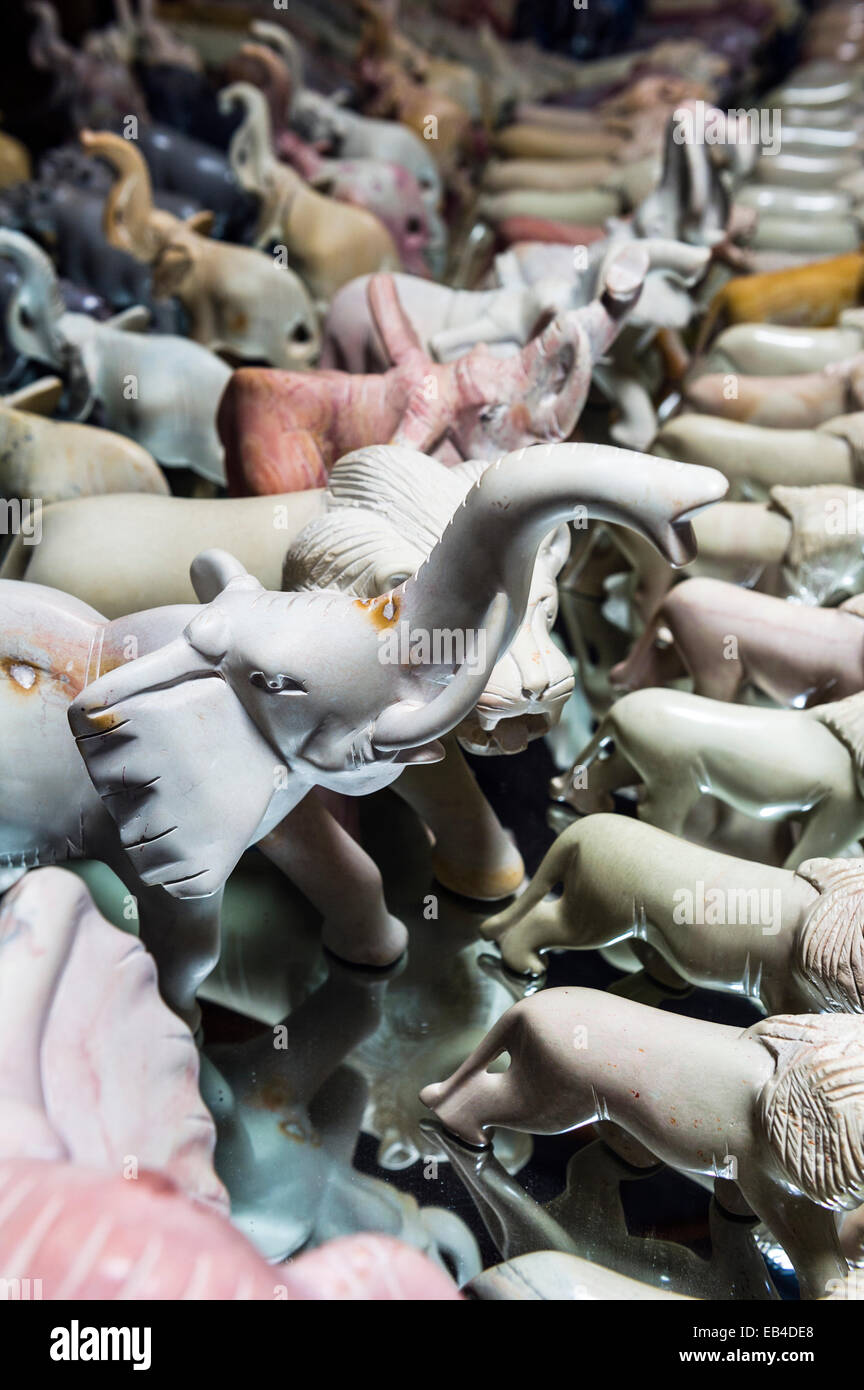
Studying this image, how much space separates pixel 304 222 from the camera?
9.30 feet

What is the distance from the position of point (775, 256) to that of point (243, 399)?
6.59 ft

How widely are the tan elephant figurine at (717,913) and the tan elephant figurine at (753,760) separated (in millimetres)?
181

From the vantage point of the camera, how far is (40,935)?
74cm

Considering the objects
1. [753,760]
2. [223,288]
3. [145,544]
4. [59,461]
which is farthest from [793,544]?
[223,288]

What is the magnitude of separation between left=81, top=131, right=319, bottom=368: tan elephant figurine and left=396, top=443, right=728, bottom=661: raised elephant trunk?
5.50ft

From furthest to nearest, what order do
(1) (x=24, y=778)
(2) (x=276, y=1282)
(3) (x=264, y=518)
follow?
(3) (x=264, y=518), (1) (x=24, y=778), (2) (x=276, y=1282)

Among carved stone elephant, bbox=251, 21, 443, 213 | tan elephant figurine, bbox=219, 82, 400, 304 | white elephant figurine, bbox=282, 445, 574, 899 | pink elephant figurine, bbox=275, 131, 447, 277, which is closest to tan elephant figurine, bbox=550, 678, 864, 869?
white elephant figurine, bbox=282, 445, 574, 899

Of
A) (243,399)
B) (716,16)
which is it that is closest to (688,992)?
(243,399)

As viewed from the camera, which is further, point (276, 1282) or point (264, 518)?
point (264, 518)

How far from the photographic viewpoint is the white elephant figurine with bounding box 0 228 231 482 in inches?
84.5

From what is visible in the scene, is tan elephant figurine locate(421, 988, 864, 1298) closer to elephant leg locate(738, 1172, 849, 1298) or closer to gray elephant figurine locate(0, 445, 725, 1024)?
elephant leg locate(738, 1172, 849, 1298)

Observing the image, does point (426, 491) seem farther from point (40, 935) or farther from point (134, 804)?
point (40, 935)

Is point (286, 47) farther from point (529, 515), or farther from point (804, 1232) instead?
point (804, 1232)
